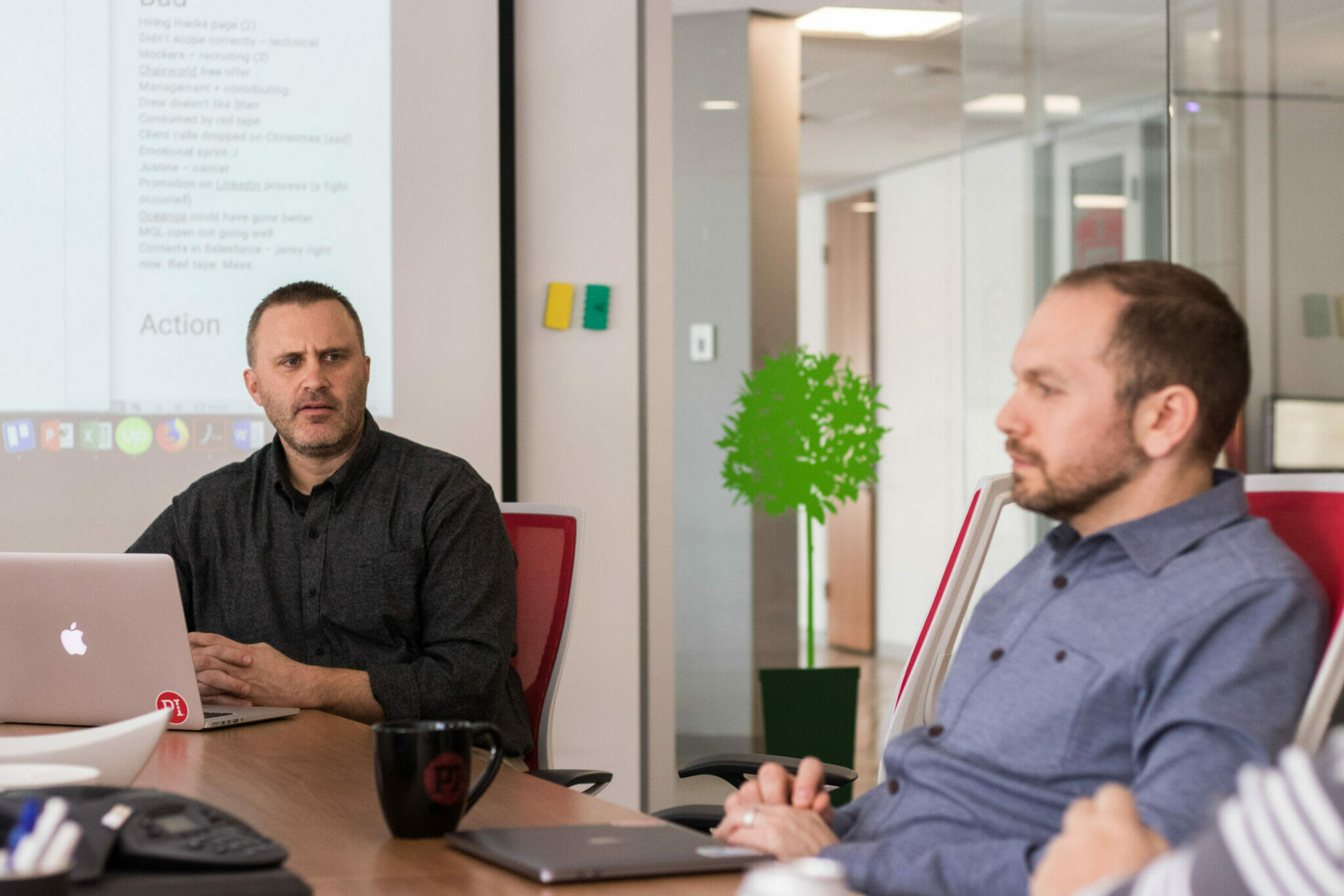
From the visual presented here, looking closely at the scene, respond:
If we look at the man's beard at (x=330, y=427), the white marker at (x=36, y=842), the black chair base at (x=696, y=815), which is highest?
the man's beard at (x=330, y=427)

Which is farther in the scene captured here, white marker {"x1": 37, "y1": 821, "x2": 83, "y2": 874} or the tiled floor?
the tiled floor

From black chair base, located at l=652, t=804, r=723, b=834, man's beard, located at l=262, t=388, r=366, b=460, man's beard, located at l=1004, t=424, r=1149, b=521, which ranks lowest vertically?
black chair base, located at l=652, t=804, r=723, b=834

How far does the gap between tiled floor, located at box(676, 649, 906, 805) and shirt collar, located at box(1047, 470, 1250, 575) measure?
180 cm

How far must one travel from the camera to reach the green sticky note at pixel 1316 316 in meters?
4.12

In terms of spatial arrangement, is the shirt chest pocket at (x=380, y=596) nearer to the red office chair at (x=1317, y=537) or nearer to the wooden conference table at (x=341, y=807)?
the wooden conference table at (x=341, y=807)

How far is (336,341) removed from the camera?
257 cm

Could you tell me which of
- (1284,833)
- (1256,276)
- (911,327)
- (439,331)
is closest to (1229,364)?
(1284,833)

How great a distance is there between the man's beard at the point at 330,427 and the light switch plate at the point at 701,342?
216 cm

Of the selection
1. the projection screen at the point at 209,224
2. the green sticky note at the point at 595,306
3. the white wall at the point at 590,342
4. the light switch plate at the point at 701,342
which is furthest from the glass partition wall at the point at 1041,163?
the projection screen at the point at 209,224

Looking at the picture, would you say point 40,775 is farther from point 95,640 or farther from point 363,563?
point 363,563

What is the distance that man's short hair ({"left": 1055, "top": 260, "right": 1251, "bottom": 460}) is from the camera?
1338mm

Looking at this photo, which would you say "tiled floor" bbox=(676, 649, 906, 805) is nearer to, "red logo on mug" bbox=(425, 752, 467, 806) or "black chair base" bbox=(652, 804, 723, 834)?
"black chair base" bbox=(652, 804, 723, 834)

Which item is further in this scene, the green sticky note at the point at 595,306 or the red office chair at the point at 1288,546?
the green sticky note at the point at 595,306

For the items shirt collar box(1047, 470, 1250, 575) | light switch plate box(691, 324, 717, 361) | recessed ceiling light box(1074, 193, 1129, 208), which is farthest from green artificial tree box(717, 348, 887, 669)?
shirt collar box(1047, 470, 1250, 575)
